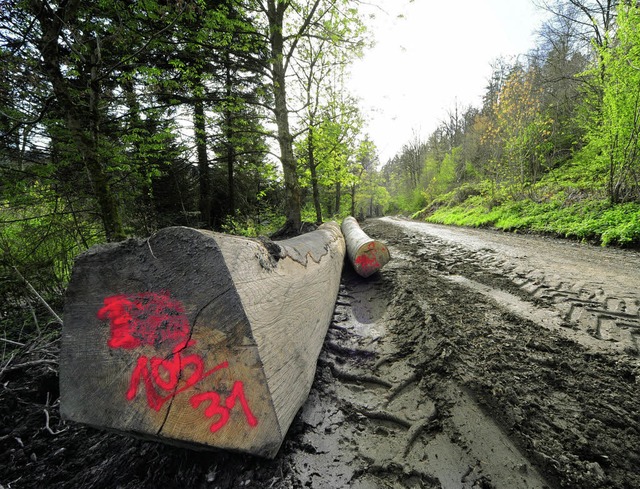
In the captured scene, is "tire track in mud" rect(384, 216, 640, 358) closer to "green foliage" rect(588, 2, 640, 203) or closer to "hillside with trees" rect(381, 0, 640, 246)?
"hillside with trees" rect(381, 0, 640, 246)

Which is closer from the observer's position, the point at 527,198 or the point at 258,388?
the point at 258,388

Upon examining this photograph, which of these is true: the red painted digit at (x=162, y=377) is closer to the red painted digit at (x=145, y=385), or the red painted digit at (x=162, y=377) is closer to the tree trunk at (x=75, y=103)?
the red painted digit at (x=145, y=385)

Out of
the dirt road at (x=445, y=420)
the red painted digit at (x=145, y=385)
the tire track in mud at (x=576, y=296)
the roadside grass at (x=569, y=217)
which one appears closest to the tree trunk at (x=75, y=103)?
the dirt road at (x=445, y=420)

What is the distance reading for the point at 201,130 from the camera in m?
6.37

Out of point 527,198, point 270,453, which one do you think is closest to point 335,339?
point 270,453

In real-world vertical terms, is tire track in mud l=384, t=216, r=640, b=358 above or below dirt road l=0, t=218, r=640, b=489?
above

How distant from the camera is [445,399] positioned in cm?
159

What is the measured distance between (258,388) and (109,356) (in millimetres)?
692

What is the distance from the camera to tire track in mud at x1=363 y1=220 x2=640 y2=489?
46.4 inches

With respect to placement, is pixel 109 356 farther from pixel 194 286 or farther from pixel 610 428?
pixel 610 428

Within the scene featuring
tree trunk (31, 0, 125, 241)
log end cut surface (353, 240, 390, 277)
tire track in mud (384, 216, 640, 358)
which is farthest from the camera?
log end cut surface (353, 240, 390, 277)

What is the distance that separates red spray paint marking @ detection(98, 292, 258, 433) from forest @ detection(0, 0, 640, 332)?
6.79ft

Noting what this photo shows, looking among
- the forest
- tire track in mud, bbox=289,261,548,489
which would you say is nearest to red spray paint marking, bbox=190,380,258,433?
tire track in mud, bbox=289,261,548,489

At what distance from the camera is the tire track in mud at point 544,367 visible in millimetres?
1178
